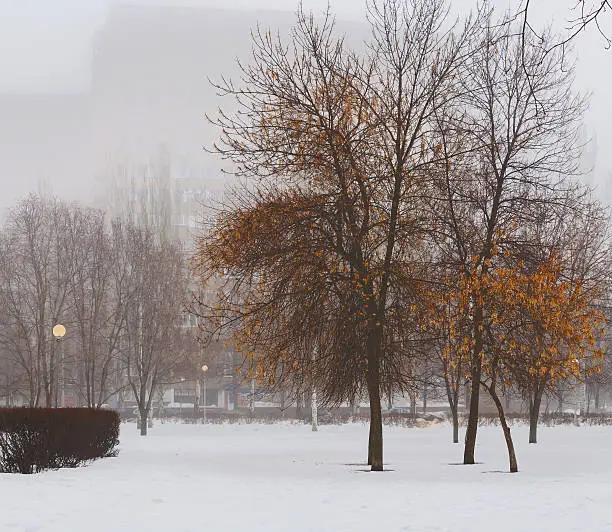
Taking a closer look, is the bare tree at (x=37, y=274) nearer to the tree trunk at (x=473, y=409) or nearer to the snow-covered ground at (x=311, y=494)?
the snow-covered ground at (x=311, y=494)

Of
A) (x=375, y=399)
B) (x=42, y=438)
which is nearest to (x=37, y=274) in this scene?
(x=42, y=438)

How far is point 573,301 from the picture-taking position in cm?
1731

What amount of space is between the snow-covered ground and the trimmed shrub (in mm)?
473

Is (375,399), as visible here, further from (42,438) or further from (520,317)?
(42,438)

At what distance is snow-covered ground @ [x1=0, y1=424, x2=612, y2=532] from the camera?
10258 mm

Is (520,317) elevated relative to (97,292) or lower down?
lower down

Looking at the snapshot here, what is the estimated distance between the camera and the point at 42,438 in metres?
16.8

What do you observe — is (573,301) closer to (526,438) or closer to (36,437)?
(36,437)

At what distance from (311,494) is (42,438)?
6092mm

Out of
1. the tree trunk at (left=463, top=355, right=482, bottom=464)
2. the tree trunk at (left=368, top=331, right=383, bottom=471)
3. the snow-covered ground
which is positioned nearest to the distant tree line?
the snow-covered ground

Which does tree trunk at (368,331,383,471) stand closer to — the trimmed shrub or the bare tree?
the trimmed shrub

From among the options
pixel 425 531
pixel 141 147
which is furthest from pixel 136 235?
pixel 141 147

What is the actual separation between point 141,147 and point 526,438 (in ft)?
429

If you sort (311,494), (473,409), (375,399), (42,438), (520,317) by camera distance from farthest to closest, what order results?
(473,409)
(375,399)
(520,317)
(42,438)
(311,494)
